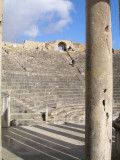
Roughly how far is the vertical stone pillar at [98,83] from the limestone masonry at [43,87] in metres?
6.05

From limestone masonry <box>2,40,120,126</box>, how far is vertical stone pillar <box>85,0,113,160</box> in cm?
605

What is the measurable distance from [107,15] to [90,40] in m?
0.59

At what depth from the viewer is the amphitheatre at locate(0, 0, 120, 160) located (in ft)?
Result: 11.9

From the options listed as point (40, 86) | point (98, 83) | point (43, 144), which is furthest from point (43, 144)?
point (40, 86)

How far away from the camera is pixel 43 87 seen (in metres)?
14.0

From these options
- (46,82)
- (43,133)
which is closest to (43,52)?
(46,82)

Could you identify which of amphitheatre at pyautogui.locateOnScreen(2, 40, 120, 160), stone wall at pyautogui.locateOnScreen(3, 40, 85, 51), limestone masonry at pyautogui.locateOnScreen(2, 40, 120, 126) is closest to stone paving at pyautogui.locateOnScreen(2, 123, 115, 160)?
amphitheatre at pyautogui.locateOnScreen(2, 40, 120, 160)

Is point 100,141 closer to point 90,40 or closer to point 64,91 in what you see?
point 90,40

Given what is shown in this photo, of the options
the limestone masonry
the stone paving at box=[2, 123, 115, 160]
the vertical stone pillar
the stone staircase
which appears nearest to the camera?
the vertical stone pillar

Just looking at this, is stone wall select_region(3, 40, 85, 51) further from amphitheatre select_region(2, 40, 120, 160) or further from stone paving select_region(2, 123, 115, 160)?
stone paving select_region(2, 123, 115, 160)

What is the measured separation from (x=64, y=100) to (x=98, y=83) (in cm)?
974

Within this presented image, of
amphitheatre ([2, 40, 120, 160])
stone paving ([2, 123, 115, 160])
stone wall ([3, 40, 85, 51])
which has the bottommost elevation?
stone paving ([2, 123, 115, 160])

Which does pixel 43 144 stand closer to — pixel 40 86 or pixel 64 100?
pixel 64 100

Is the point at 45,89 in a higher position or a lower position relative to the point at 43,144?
higher
